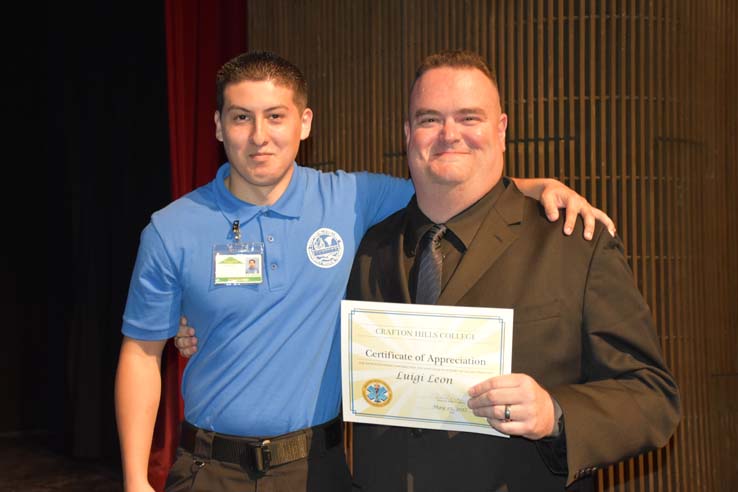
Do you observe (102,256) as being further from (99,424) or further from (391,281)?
(391,281)

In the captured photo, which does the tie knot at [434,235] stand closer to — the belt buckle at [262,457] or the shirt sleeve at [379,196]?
the shirt sleeve at [379,196]

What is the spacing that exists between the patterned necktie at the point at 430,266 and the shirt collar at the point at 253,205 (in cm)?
43

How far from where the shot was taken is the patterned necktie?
1.71 meters

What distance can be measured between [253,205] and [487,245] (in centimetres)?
68

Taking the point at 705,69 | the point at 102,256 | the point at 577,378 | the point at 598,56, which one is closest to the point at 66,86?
the point at 102,256

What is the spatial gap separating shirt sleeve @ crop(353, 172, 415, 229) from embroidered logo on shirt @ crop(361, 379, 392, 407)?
23.6 inches

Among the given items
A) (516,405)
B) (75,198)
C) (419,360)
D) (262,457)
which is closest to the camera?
(516,405)

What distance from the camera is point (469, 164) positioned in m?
1.77

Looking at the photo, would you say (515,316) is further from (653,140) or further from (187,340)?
(653,140)

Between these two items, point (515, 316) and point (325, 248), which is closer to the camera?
point (515, 316)

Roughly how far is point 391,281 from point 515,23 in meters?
2.59

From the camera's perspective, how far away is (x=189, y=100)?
16.0ft

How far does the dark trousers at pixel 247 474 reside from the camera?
73.6 inches

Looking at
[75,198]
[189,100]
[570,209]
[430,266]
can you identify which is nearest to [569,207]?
[570,209]
